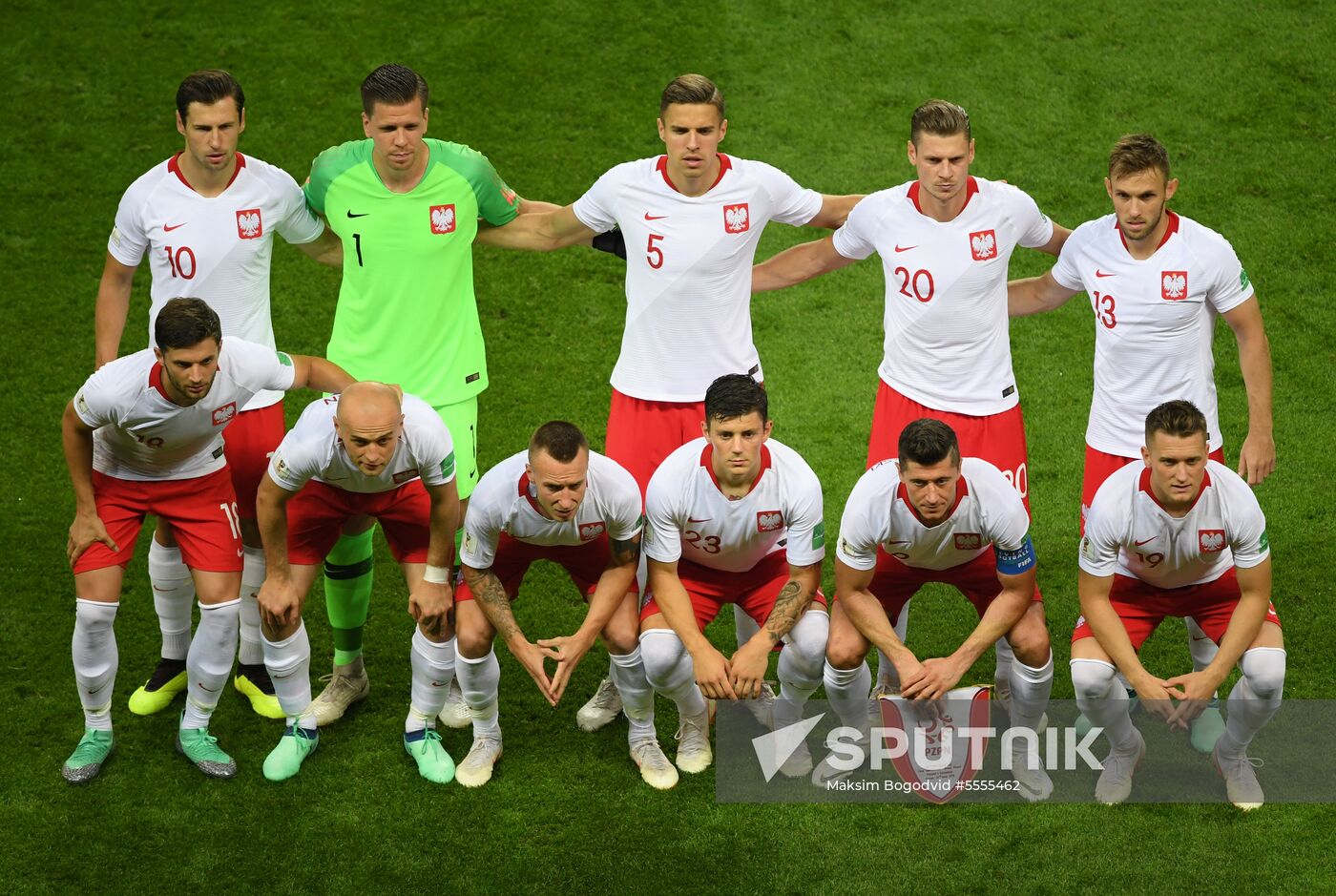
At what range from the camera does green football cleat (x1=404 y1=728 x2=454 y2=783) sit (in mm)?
6574

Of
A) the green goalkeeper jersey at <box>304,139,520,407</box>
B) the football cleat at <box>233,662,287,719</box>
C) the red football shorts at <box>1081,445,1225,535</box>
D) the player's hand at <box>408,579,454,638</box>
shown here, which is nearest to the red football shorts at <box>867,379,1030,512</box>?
the red football shorts at <box>1081,445,1225,535</box>

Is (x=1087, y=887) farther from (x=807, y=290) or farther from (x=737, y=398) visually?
(x=807, y=290)

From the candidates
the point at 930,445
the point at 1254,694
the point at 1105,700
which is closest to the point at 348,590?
the point at 930,445

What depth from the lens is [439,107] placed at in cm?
1109

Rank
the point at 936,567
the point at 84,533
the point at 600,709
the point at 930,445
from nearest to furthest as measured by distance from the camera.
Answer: the point at 930,445, the point at 84,533, the point at 936,567, the point at 600,709

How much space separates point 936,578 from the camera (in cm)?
645

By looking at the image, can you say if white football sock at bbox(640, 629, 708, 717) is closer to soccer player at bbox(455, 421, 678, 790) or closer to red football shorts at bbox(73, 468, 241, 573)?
soccer player at bbox(455, 421, 678, 790)

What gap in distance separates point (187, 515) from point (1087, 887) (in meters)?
3.73

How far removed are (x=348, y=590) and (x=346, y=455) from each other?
2.89 ft

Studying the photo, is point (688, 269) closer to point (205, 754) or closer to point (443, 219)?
point (443, 219)

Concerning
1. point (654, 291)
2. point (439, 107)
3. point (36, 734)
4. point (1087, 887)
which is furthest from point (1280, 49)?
point (36, 734)

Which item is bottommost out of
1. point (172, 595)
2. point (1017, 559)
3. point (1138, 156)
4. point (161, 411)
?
point (172, 595)

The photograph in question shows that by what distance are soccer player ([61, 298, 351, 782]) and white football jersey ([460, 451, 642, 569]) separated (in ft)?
2.66

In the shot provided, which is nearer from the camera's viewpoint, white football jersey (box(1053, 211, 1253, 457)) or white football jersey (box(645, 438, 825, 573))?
white football jersey (box(645, 438, 825, 573))
